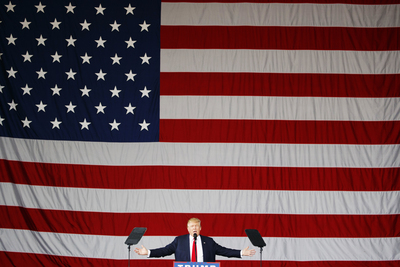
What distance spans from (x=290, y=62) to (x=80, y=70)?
3.14 meters

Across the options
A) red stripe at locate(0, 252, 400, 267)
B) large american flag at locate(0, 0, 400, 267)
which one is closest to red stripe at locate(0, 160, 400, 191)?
large american flag at locate(0, 0, 400, 267)

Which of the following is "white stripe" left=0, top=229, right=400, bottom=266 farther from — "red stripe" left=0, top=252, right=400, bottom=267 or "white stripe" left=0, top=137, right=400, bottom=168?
"white stripe" left=0, top=137, right=400, bottom=168

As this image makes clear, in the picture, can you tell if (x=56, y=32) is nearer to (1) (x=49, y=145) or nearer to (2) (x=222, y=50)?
(1) (x=49, y=145)

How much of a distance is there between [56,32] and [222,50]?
2.52 m

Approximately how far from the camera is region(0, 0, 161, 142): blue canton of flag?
202 inches

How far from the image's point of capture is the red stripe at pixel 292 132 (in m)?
5.08

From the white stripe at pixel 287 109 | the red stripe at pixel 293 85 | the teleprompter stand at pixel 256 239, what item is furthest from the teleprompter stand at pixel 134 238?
the red stripe at pixel 293 85

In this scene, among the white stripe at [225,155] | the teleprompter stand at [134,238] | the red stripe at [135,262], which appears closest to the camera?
the teleprompter stand at [134,238]

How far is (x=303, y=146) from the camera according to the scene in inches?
200

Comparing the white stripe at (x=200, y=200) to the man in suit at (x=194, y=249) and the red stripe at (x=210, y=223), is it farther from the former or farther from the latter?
the man in suit at (x=194, y=249)

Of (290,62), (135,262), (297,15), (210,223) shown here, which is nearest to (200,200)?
(210,223)

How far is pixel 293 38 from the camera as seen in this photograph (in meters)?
5.19

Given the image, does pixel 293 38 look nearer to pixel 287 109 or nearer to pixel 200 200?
pixel 287 109

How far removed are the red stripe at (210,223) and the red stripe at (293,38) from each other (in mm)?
2482
